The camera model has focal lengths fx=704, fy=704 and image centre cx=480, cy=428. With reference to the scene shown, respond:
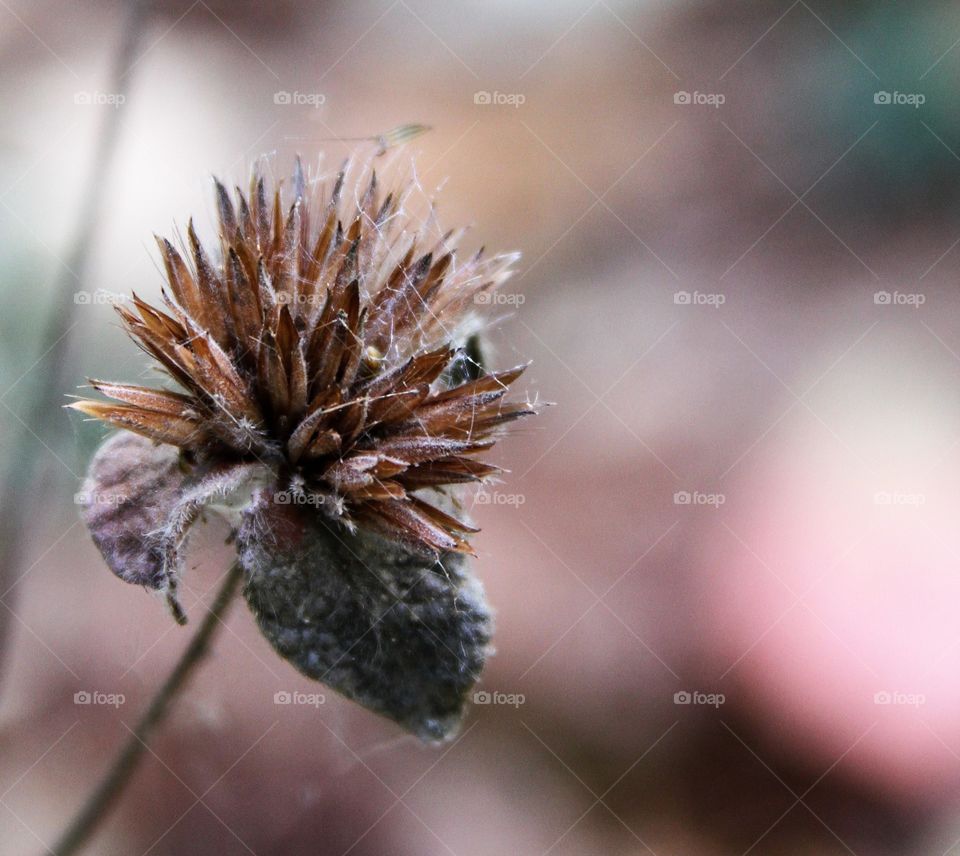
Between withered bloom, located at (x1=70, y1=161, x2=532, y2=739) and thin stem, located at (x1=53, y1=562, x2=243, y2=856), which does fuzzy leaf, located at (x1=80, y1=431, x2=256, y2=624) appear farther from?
thin stem, located at (x1=53, y1=562, x2=243, y2=856)

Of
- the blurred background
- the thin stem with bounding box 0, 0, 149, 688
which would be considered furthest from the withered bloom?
the thin stem with bounding box 0, 0, 149, 688

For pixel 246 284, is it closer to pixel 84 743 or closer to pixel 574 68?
pixel 84 743

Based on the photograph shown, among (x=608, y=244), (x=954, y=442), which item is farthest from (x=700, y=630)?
(x=608, y=244)

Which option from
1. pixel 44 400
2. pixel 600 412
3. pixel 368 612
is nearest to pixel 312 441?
pixel 368 612

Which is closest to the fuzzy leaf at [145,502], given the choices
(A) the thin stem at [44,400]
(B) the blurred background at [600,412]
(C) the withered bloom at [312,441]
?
(C) the withered bloom at [312,441]

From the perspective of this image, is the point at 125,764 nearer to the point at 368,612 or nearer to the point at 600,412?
the point at 368,612
